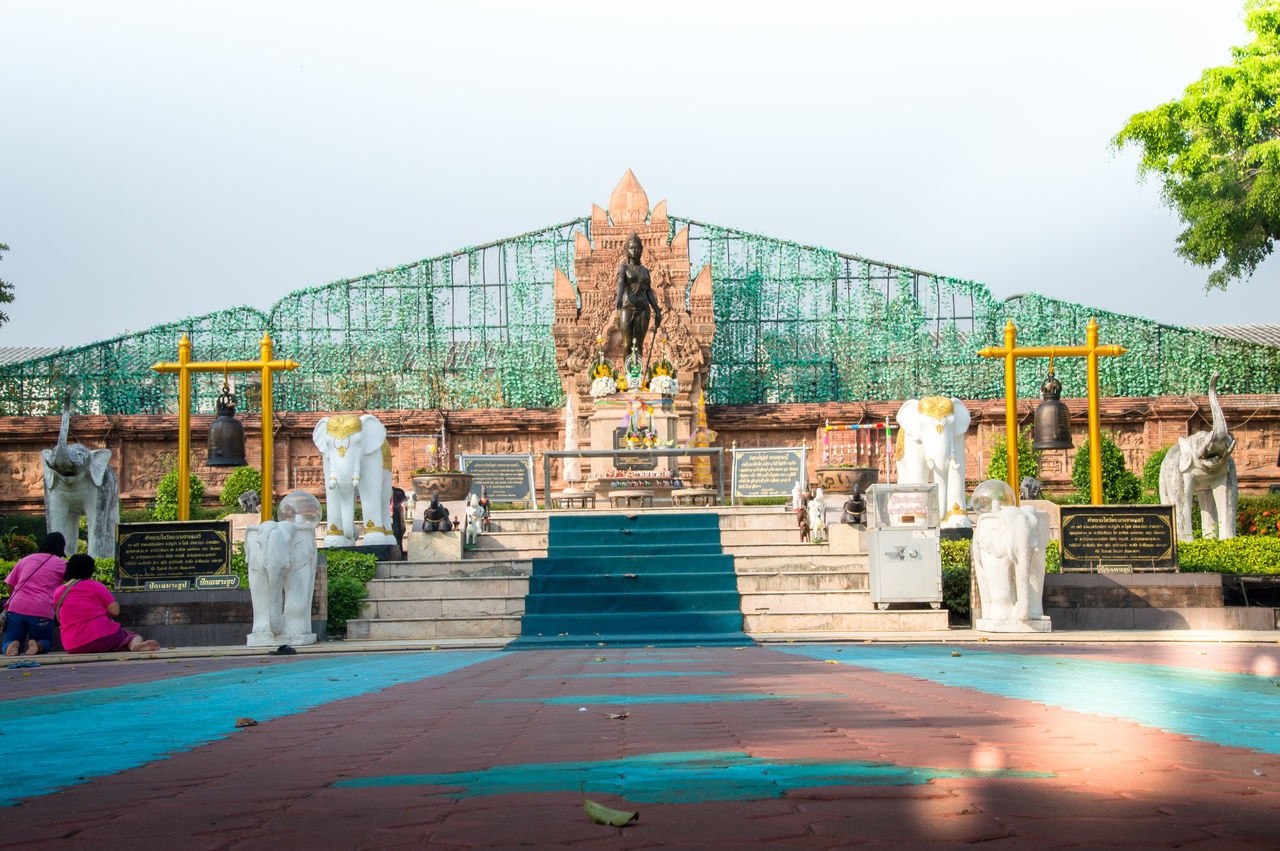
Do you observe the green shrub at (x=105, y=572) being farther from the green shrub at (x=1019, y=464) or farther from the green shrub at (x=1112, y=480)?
the green shrub at (x=1112, y=480)

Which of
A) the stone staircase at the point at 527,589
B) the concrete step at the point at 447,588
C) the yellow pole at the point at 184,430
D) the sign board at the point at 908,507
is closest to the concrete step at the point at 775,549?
the stone staircase at the point at 527,589

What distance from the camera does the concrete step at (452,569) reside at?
13562 millimetres

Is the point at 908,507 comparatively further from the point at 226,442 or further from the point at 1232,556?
the point at 226,442

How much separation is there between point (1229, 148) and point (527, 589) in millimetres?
18720

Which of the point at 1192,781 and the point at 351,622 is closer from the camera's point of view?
the point at 1192,781

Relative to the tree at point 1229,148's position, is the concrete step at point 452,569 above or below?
below

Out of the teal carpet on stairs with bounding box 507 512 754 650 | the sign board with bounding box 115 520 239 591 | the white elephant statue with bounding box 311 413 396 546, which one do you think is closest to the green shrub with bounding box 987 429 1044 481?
the teal carpet on stairs with bounding box 507 512 754 650

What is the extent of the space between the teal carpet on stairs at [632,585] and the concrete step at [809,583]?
0.31 m

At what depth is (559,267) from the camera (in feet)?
95.0

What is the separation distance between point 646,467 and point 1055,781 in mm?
16369

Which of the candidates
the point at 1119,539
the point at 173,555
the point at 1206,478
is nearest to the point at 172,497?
the point at 173,555

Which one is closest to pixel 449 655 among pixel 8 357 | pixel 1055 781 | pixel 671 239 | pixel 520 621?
pixel 520 621

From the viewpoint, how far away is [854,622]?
11836 millimetres

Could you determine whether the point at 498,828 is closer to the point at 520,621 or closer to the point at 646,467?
the point at 520,621
